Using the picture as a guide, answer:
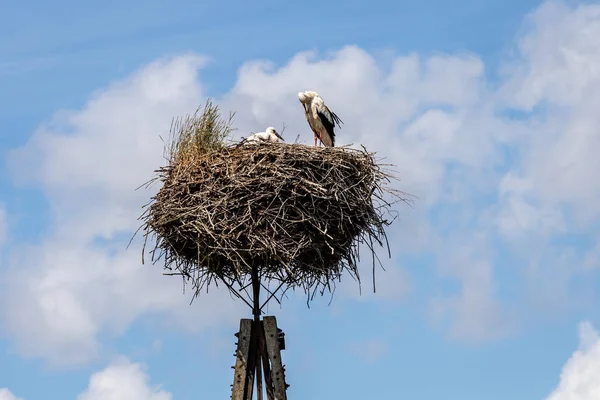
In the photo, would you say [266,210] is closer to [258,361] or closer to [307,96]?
[258,361]

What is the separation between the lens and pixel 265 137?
8.99 meters

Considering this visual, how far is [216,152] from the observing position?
27.7ft

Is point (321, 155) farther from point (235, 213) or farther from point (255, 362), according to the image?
point (255, 362)

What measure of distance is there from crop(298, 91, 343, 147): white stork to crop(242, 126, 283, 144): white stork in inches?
53.8

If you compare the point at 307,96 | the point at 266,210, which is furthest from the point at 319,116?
the point at 266,210

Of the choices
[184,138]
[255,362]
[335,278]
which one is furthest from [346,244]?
[184,138]

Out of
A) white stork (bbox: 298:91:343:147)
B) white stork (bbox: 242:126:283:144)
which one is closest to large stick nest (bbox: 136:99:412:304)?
white stork (bbox: 242:126:283:144)

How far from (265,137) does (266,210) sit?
1318 millimetres

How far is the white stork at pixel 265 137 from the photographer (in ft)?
28.0

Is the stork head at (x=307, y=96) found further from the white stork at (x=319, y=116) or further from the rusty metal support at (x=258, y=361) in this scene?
the rusty metal support at (x=258, y=361)

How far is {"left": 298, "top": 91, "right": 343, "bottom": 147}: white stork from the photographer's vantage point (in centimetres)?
1105

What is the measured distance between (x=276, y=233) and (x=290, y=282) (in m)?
0.69

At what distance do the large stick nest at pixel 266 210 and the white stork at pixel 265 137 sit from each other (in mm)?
127

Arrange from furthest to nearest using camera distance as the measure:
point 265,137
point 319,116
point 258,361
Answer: point 319,116 → point 265,137 → point 258,361
